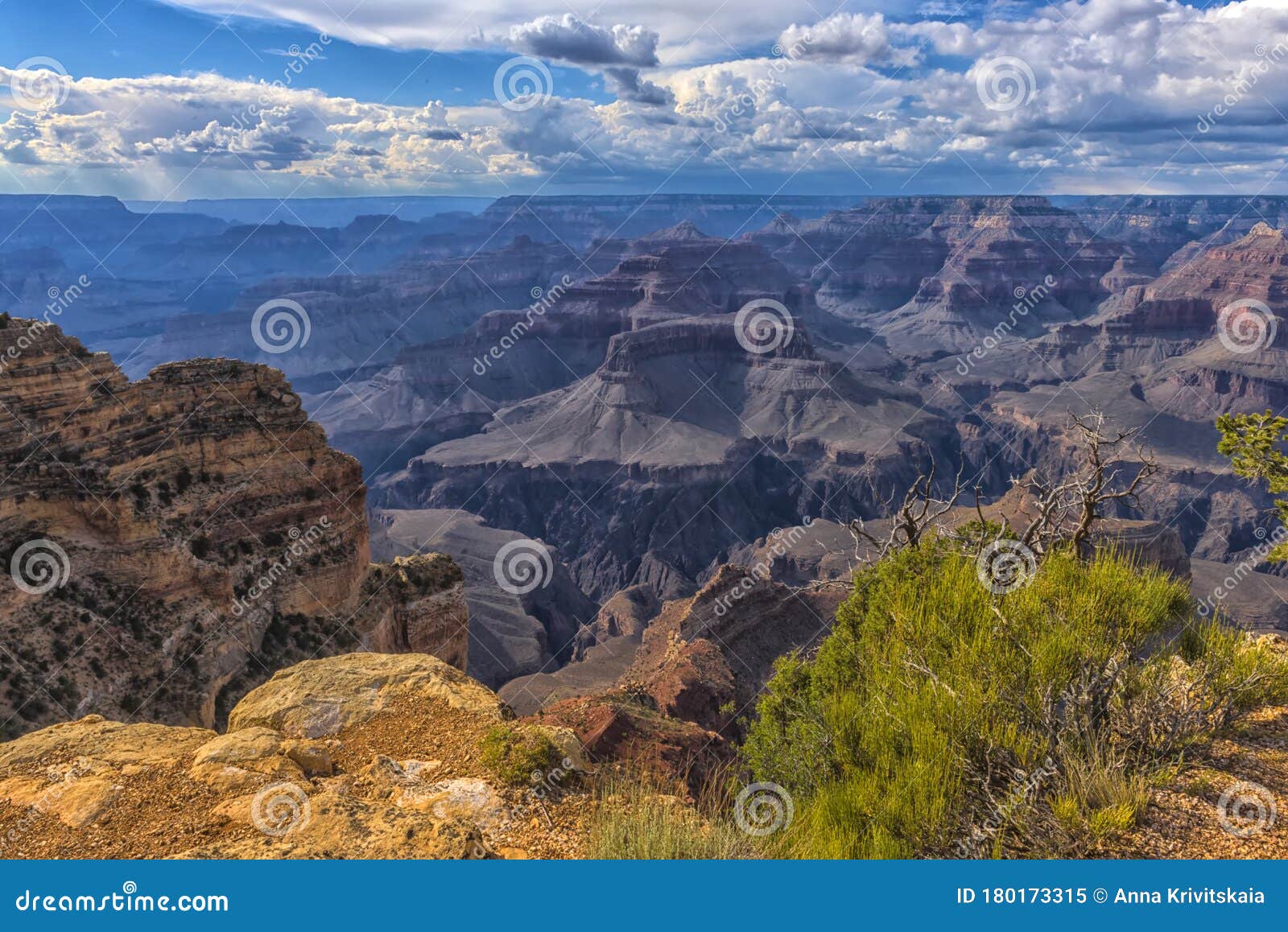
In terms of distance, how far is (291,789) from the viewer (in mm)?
9711

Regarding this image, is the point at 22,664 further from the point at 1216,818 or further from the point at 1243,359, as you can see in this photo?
the point at 1243,359

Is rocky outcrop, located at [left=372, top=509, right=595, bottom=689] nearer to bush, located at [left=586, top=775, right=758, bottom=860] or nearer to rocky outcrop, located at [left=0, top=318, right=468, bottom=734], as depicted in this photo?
rocky outcrop, located at [left=0, top=318, right=468, bottom=734]

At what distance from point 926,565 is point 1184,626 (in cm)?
365

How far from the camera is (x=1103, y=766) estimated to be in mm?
8656

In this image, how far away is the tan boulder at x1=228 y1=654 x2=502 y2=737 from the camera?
1357 cm

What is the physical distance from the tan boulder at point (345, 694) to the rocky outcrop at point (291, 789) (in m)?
0.04

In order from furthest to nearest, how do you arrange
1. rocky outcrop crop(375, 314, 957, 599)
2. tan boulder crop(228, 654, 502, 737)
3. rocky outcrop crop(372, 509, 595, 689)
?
1. rocky outcrop crop(375, 314, 957, 599)
2. rocky outcrop crop(372, 509, 595, 689)
3. tan boulder crop(228, 654, 502, 737)

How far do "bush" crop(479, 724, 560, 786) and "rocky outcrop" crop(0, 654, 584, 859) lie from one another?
190 mm

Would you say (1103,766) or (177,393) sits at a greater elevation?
(177,393)

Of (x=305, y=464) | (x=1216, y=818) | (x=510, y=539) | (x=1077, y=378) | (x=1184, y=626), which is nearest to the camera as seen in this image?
(x=1216, y=818)

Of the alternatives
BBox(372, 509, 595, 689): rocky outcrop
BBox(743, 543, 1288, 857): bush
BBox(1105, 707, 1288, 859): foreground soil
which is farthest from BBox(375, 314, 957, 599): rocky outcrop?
BBox(1105, 707, 1288, 859): foreground soil

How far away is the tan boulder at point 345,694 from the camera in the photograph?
1357 centimetres

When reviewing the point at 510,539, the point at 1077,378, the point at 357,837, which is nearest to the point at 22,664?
the point at 357,837

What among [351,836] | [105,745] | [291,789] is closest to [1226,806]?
[351,836]
